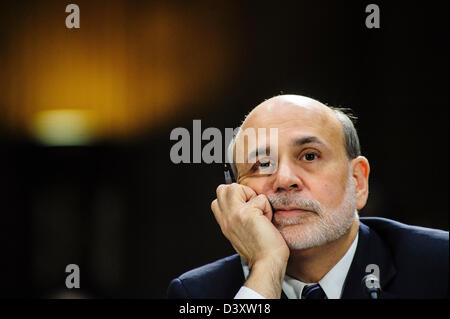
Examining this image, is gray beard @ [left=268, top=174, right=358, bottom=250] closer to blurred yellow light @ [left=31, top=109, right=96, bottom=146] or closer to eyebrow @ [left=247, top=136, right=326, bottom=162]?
eyebrow @ [left=247, top=136, right=326, bottom=162]

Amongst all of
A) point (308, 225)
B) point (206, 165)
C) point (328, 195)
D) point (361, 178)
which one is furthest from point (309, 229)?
point (206, 165)

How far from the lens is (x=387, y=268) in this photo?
164 centimetres

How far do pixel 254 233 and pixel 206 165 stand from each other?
0.43m

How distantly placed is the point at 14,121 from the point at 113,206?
57cm

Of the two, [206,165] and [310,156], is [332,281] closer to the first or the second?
[310,156]

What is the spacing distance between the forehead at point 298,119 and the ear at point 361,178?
0.35 feet

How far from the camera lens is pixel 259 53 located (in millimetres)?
1933

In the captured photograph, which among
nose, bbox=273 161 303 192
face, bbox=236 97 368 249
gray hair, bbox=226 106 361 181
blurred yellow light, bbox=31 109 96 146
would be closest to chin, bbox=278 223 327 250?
face, bbox=236 97 368 249

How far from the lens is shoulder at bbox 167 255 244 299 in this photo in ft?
5.73

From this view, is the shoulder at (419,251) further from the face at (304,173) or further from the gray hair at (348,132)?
the gray hair at (348,132)

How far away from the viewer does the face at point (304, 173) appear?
1.59 meters
